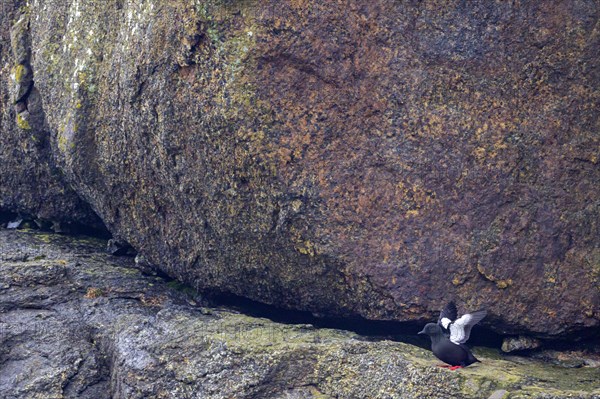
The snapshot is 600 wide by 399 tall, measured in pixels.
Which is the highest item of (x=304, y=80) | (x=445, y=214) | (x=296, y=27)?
(x=296, y=27)

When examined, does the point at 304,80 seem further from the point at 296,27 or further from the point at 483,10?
the point at 483,10

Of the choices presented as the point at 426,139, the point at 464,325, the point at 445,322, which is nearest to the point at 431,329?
the point at 445,322

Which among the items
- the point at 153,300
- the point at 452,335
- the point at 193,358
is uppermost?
the point at 452,335

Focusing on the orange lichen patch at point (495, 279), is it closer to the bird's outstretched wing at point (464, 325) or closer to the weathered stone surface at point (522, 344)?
the bird's outstretched wing at point (464, 325)

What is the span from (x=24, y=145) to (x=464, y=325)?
773 centimetres

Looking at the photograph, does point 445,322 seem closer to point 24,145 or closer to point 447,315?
point 447,315

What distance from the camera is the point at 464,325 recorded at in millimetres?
9461

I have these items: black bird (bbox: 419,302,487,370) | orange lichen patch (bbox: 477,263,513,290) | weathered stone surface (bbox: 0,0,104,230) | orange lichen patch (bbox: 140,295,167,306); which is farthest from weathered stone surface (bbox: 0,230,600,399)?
weathered stone surface (bbox: 0,0,104,230)

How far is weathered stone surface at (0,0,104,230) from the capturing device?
13078 millimetres

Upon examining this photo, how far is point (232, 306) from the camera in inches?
450

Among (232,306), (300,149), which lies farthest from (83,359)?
(300,149)

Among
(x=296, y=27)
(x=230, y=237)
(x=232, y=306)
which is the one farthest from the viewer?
(x=232, y=306)

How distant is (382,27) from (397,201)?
2088mm

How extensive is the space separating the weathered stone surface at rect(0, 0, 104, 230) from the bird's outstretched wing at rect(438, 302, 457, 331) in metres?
6.32
